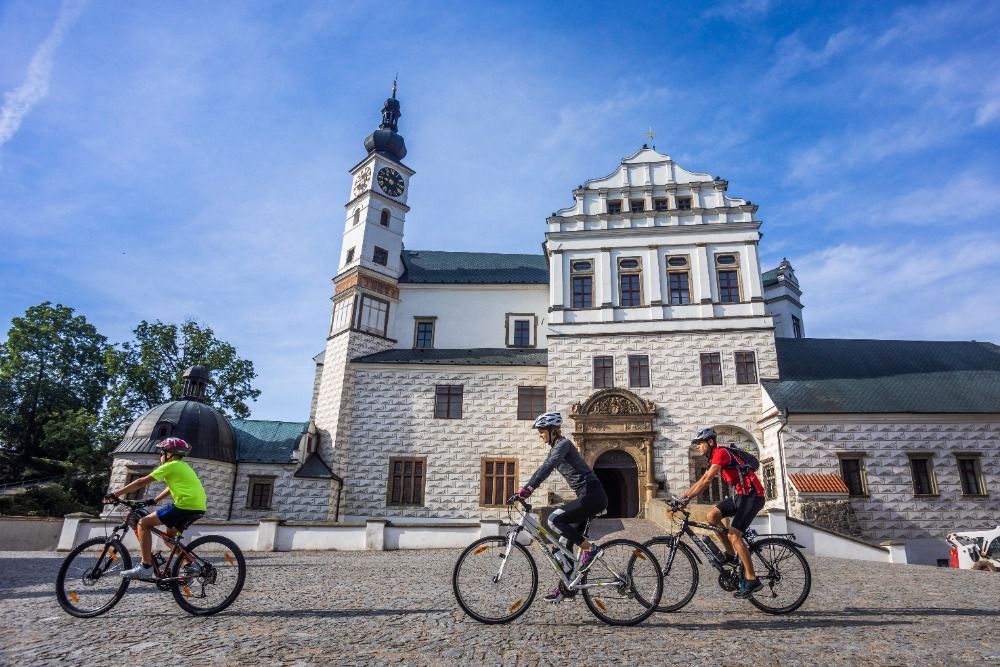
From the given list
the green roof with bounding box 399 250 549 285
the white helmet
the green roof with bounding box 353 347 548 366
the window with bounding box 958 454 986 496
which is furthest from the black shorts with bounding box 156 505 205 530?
the green roof with bounding box 399 250 549 285

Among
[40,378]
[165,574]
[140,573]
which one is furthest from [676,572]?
[40,378]

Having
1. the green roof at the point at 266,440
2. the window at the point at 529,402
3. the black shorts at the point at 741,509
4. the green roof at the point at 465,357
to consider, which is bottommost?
the black shorts at the point at 741,509

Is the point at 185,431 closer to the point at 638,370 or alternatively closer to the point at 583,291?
the point at 583,291

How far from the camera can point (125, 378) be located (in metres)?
33.0

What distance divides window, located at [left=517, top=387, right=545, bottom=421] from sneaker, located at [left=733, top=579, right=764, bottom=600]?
1844 cm

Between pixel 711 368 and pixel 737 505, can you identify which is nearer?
pixel 737 505

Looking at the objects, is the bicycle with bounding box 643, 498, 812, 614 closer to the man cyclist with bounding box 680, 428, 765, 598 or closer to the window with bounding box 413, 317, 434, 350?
the man cyclist with bounding box 680, 428, 765, 598

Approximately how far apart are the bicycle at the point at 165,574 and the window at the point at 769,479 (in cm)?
1834

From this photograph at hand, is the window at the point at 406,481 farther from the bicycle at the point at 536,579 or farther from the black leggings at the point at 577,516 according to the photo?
the black leggings at the point at 577,516

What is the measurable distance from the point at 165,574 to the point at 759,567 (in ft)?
19.0

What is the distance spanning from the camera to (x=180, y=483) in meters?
6.07

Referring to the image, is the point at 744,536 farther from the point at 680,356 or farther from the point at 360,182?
the point at 360,182

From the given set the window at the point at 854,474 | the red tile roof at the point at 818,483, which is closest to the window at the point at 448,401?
the red tile roof at the point at 818,483

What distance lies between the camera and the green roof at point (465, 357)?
25.2m
